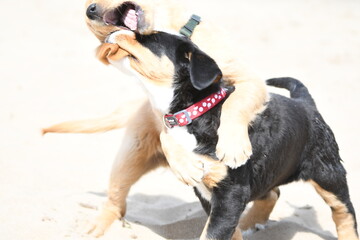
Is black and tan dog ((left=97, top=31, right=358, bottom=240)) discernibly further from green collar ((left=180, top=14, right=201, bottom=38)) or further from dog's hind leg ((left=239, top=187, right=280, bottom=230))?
dog's hind leg ((left=239, top=187, right=280, bottom=230))

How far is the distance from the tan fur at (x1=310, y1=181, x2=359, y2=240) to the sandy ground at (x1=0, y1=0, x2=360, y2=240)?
300 mm

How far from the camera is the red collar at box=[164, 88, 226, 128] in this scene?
3.71 m

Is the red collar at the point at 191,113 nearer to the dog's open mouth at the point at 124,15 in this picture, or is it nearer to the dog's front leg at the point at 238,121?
the dog's front leg at the point at 238,121

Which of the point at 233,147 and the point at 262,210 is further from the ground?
the point at 233,147

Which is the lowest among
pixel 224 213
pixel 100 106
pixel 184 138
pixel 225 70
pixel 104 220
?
pixel 100 106

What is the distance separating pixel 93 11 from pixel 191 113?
3.11ft

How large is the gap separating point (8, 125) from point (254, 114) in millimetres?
4258

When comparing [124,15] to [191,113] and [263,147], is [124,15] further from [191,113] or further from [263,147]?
[263,147]

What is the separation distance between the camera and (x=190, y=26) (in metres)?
3.99

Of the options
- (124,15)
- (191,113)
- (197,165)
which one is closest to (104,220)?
(197,165)

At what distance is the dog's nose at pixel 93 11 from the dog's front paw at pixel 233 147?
113 centimetres

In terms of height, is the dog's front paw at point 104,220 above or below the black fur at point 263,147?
below

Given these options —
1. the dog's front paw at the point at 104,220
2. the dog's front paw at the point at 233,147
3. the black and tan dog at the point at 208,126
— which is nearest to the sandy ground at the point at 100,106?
the dog's front paw at the point at 104,220

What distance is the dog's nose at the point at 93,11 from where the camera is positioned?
384 cm
